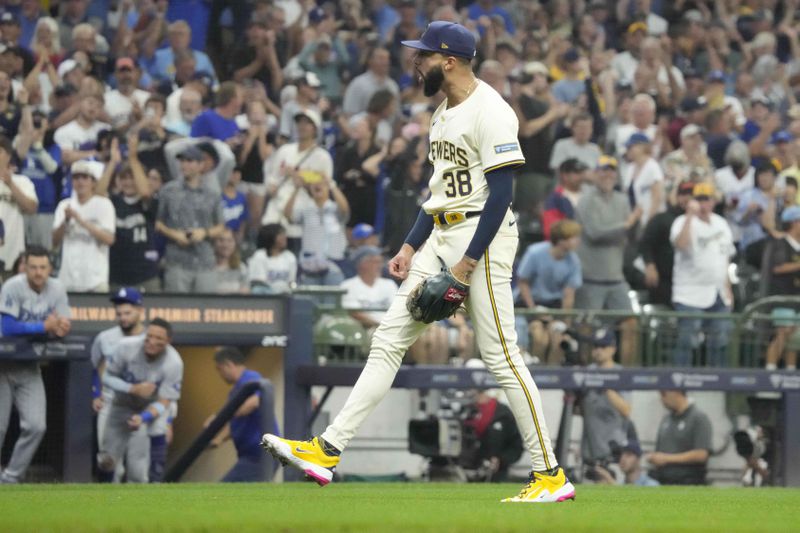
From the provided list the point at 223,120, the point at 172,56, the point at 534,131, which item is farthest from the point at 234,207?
the point at 534,131

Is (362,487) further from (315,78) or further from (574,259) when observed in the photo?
(315,78)

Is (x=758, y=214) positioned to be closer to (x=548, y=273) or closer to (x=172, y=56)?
(x=548, y=273)

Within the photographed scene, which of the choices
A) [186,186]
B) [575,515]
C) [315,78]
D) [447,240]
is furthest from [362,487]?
[315,78]

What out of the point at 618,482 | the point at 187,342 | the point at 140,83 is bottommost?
the point at 618,482

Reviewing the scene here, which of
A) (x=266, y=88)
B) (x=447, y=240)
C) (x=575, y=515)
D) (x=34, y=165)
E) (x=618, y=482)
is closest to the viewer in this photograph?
(x=575, y=515)

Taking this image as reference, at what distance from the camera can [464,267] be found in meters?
6.55

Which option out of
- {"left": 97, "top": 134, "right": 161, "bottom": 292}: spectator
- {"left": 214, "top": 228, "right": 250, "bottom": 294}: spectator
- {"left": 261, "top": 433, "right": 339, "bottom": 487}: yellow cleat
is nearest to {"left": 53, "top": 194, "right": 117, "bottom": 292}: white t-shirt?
{"left": 97, "top": 134, "right": 161, "bottom": 292}: spectator

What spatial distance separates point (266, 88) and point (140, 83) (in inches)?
63.8

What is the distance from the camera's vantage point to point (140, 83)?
48.9 ft

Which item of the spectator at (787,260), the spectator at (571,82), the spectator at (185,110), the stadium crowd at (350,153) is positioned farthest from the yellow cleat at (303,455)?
the spectator at (571,82)

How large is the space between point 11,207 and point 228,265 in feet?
6.33

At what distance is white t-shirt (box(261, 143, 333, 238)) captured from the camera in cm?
1364

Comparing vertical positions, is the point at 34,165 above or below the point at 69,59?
below

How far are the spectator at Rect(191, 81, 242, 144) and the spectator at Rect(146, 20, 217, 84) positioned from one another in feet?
3.88
